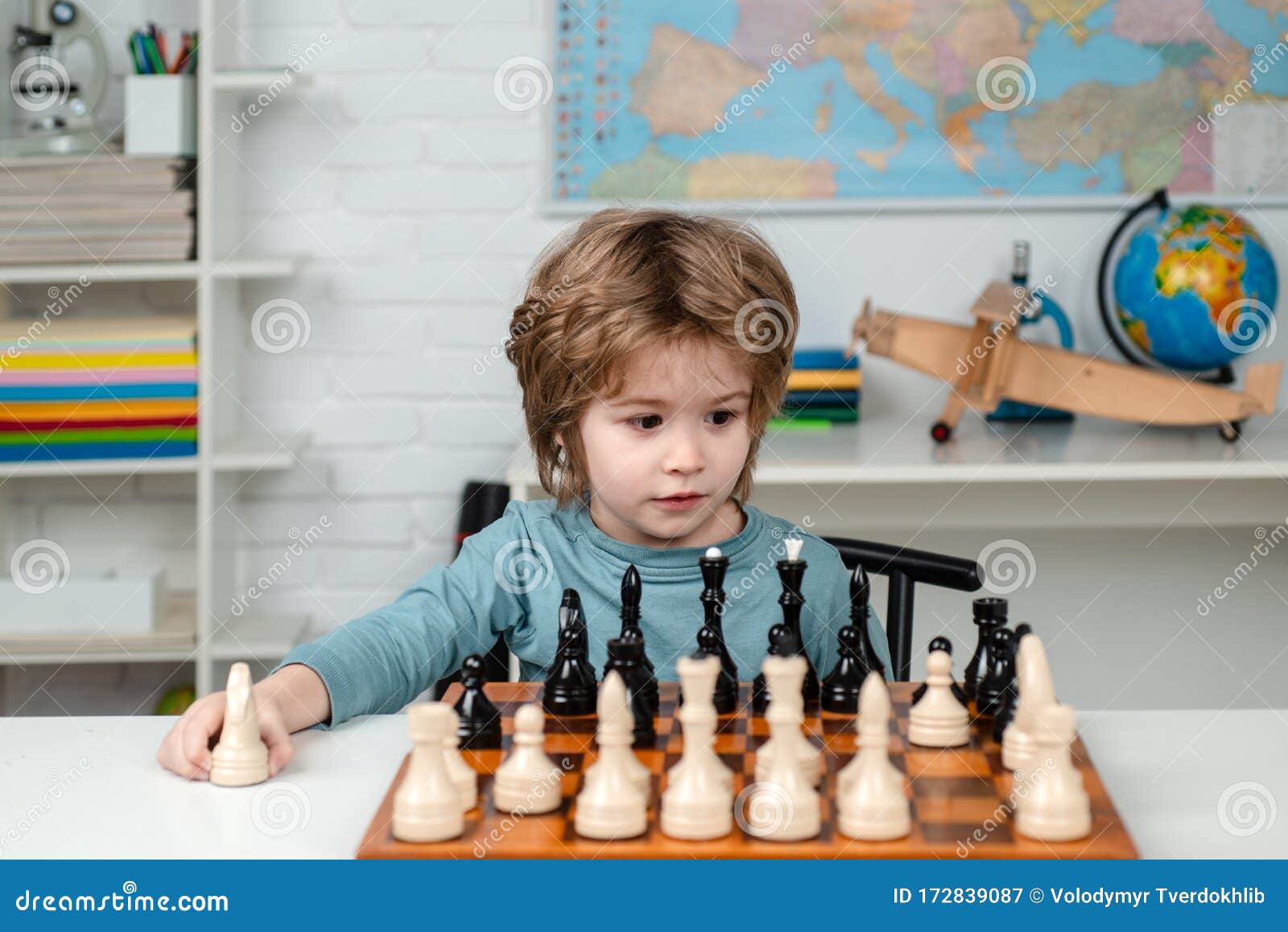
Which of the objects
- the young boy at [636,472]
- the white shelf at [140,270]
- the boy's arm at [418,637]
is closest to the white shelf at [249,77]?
the white shelf at [140,270]

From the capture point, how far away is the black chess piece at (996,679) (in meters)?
1.01

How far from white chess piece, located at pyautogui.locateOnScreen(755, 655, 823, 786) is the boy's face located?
36 centimetres

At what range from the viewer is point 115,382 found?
7.80ft

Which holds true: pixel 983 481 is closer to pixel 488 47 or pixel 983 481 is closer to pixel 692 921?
pixel 488 47

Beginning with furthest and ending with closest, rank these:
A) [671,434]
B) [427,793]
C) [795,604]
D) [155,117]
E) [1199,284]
A: 1. [155,117]
2. [1199,284]
3. [671,434]
4. [795,604]
5. [427,793]

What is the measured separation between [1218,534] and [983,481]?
2.62ft

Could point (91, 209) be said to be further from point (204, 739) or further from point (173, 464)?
point (204, 739)

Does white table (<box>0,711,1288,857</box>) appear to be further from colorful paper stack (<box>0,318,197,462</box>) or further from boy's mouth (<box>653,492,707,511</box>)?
colorful paper stack (<box>0,318,197,462</box>)

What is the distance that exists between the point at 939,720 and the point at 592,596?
1.53 ft

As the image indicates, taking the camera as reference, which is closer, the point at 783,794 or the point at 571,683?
the point at 783,794

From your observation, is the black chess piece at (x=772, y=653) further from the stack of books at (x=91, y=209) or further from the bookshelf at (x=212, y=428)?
the stack of books at (x=91, y=209)

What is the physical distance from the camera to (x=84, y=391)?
2.38 metres

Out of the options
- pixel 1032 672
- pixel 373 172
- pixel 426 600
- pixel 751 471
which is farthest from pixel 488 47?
pixel 1032 672

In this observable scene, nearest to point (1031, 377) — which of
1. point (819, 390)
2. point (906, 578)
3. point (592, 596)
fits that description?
point (819, 390)
